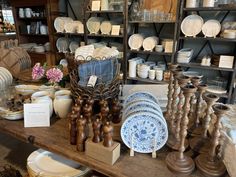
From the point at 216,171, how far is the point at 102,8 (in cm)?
277

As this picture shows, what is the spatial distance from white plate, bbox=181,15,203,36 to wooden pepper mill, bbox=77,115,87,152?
2134mm

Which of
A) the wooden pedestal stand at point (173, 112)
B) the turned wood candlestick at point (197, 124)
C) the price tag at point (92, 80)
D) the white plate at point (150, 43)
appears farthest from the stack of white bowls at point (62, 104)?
the white plate at point (150, 43)

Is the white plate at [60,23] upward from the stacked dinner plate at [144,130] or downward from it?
upward

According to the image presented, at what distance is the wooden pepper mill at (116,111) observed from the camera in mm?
1096

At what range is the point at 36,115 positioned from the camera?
3.55ft

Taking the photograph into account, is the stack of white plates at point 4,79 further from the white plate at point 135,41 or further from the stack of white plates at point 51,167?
the white plate at point 135,41

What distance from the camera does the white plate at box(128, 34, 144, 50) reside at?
9.48 ft

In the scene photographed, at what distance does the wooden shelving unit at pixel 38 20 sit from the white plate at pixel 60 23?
95 millimetres

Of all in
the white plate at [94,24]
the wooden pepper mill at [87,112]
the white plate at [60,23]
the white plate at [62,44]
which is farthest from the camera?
the white plate at [62,44]

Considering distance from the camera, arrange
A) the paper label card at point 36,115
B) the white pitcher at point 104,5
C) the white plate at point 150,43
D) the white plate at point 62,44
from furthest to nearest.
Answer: the white plate at point 62,44 < the white pitcher at point 104,5 < the white plate at point 150,43 < the paper label card at point 36,115

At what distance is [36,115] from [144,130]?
23.9 inches

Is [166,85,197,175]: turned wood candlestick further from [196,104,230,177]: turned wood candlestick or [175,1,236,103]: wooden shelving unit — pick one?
[175,1,236,103]: wooden shelving unit

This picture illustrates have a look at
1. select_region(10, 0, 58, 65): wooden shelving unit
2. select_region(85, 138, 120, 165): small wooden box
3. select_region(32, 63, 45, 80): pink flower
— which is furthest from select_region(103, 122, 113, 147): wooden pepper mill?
select_region(10, 0, 58, 65): wooden shelving unit

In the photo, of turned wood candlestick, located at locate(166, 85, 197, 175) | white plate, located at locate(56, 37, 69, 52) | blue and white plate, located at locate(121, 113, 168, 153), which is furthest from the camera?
white plate, located at locate(56, 37, 69, 52)
